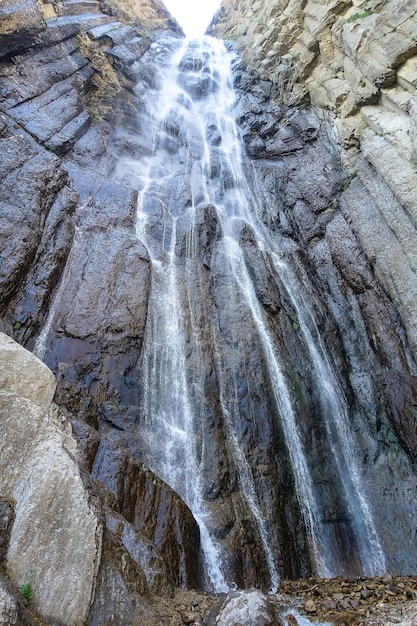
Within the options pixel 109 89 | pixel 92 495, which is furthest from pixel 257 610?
pixel 109 89

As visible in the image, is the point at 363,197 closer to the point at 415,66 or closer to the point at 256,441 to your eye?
the point at 415,66

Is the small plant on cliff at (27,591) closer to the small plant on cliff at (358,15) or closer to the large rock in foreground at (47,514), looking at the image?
the large rock in foreground at (47,514)

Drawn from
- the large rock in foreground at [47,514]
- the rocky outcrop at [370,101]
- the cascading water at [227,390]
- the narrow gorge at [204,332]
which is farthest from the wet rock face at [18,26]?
the large rock in foreground at [47,514]

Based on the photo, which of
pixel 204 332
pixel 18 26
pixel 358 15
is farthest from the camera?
pixel 358 15

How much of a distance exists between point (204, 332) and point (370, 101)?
37.6ft

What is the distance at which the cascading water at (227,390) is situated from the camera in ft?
28.9

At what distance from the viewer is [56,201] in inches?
523

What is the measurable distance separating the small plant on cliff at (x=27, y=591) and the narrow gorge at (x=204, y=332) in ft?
0.18

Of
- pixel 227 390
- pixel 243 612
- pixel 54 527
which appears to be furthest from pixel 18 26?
pixel 243 612

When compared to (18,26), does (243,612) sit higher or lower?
lower

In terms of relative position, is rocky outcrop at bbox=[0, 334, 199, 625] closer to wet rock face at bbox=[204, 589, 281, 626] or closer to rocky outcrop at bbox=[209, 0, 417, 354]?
wet rock face at bbox=[204, 589, 281, 626]

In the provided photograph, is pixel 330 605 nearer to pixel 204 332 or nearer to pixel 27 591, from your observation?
pixel 27 591

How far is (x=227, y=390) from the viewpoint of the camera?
428 inches

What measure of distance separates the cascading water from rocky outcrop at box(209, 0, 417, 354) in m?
3.33
